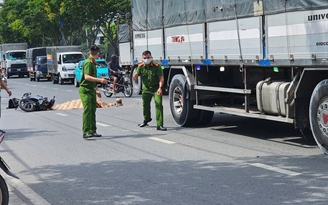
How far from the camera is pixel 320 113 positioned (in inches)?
393

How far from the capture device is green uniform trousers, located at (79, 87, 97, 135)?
42.9 ft

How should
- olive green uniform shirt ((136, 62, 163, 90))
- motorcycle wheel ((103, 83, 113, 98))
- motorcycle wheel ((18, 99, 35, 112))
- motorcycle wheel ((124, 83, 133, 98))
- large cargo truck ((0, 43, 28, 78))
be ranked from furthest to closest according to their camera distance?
large cargo truck ((0, 43, 28, 78)) → motorcycle wheel ((103, 83, 113, 98)) → motorcycle wheel ((124, 83, 133, 98)) → motorcycle wheel ((18, 99, 35, 112)) → olive green uniform shirt ((136, 62, 163, 90))

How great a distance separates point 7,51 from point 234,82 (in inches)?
1880

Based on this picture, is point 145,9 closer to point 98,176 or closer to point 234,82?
point 234,82

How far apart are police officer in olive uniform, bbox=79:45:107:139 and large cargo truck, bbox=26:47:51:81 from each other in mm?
33399

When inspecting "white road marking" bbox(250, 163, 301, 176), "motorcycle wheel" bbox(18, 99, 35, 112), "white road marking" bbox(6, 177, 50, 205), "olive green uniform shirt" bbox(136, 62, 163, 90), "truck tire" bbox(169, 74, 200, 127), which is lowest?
"white road marking" bbox(6, 177, 50, 205)

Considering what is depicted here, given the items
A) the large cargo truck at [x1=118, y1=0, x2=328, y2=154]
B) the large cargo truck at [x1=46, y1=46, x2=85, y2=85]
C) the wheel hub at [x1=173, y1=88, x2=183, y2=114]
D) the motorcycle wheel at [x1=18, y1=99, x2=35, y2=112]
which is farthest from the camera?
the large cargo truck at [x1=46, y1=46, x2=85, y2=85]

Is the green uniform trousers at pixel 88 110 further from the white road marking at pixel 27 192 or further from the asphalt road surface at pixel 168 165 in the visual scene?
the white road marking at pixel 27 192

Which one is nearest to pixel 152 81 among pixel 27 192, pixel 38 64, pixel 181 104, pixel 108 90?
pixel 181 104

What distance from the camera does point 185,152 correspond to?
1080cm

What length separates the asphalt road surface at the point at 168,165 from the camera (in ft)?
24.7

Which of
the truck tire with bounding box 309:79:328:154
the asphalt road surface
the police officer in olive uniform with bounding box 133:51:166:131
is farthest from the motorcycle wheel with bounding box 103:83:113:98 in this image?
the truck tire with bounding box 309:79:328:154

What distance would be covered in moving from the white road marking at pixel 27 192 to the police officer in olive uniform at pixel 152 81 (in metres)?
5.28

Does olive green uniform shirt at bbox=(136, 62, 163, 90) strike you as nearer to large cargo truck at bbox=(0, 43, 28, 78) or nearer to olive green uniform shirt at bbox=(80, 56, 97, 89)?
olive green uniform shirt at bbox=(80, 56, 97, 89)
